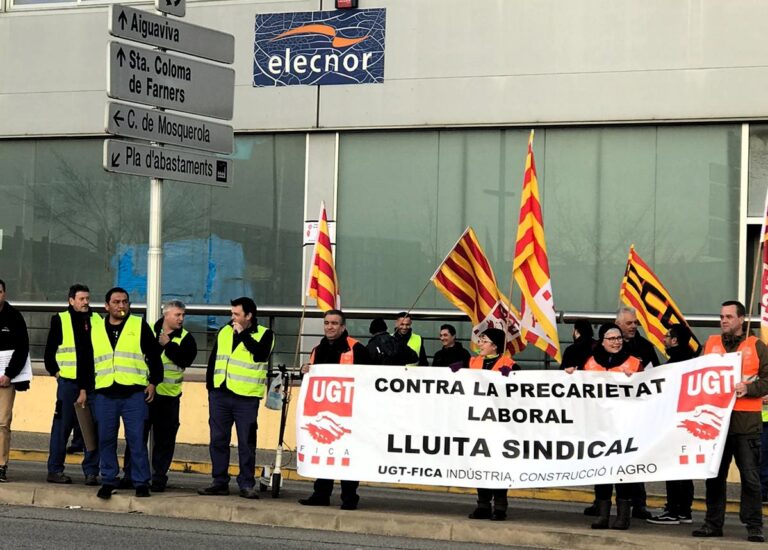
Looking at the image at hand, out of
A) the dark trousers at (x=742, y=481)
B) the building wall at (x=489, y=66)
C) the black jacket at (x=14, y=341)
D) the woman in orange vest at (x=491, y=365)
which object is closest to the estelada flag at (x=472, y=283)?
the woman in orange vest at (x=491, y=365)

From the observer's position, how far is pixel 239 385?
42.6ft

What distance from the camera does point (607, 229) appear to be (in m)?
19.4

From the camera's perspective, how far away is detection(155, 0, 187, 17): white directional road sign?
43.4 ft

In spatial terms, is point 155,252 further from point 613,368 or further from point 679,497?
point 679,497

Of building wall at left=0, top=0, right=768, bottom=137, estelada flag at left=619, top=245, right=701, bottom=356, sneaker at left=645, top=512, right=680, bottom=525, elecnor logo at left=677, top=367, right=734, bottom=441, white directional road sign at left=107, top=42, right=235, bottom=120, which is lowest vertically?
sneaker at left=645, top=512, right=680, bottom=525

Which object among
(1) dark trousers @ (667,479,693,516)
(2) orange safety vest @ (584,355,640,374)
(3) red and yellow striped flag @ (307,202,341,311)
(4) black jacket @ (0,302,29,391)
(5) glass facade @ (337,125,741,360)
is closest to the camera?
(2) orange safety vest @ (584,355,640,374)

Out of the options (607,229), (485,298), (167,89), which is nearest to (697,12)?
(607,229)

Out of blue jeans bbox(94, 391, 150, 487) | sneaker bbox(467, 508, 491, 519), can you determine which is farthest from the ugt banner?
blue jeans bbox(94, 391, 150, 487)

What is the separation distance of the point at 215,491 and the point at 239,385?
103cm

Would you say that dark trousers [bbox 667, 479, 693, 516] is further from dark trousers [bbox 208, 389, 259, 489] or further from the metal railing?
the metal railing

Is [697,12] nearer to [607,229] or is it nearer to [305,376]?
[607,229]

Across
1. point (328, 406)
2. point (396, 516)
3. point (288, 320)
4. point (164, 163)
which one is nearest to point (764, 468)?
point (396, 516)

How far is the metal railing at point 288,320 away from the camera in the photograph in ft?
62.3

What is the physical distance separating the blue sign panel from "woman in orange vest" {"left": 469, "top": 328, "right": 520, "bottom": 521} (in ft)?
28.7
